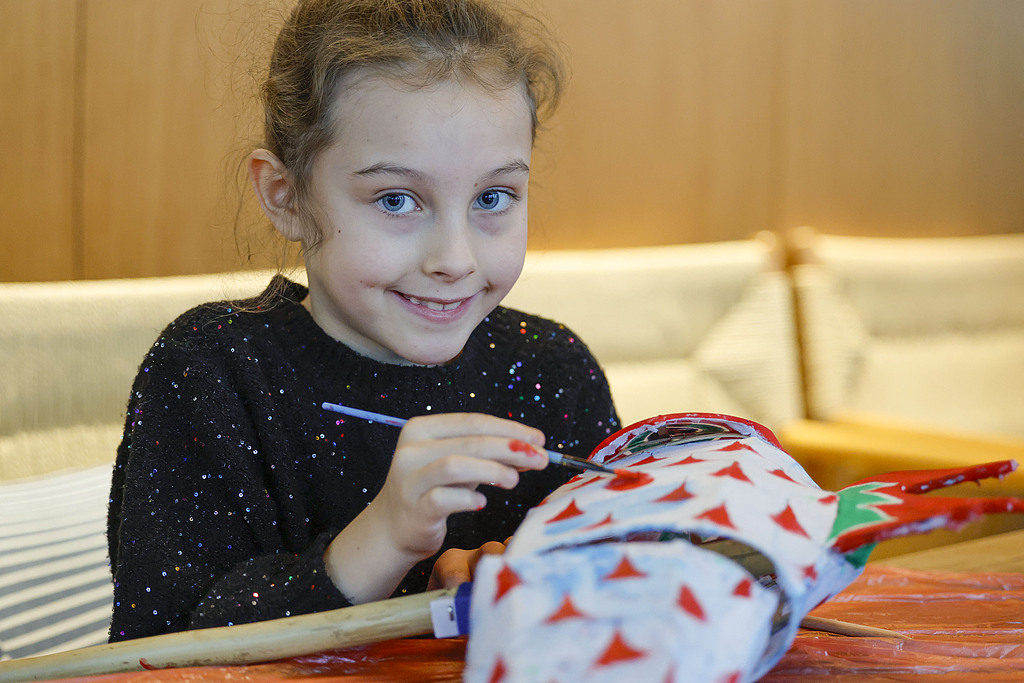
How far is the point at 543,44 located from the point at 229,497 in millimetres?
528

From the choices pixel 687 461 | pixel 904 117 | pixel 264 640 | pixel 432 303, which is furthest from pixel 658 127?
pixel 264 640

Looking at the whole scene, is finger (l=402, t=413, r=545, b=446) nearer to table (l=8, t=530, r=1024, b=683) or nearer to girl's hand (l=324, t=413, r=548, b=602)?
girl's hand (l=324, t=413, r=548, b=602)

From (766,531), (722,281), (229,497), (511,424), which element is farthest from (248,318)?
(722,281)

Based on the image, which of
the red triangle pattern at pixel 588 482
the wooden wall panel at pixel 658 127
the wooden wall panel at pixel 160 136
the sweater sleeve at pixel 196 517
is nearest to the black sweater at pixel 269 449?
the sweater sleeve at pixel 196 517

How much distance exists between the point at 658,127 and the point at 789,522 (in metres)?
1.53

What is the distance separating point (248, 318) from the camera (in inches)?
34.6

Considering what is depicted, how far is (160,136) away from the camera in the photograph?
1.35 m

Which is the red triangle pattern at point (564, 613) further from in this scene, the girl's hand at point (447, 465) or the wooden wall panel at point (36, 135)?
the wooden wall panel at point (36, 135)

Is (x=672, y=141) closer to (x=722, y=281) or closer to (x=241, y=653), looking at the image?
(x=722, y=281)

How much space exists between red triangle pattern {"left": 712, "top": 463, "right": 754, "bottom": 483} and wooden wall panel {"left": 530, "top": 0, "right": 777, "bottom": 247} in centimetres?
126

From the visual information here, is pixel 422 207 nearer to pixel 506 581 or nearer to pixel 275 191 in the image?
pixel 275 191

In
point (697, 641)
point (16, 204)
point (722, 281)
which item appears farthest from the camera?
point (722, 281)

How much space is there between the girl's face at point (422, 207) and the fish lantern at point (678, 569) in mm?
278

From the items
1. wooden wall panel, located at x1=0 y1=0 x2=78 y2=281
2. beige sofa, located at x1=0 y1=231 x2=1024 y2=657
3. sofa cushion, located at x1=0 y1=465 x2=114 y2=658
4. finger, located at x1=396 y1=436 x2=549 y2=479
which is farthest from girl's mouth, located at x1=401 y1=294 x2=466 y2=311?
wooden wall panel, located at x1=0 y1=0 x2=78 y2=281
